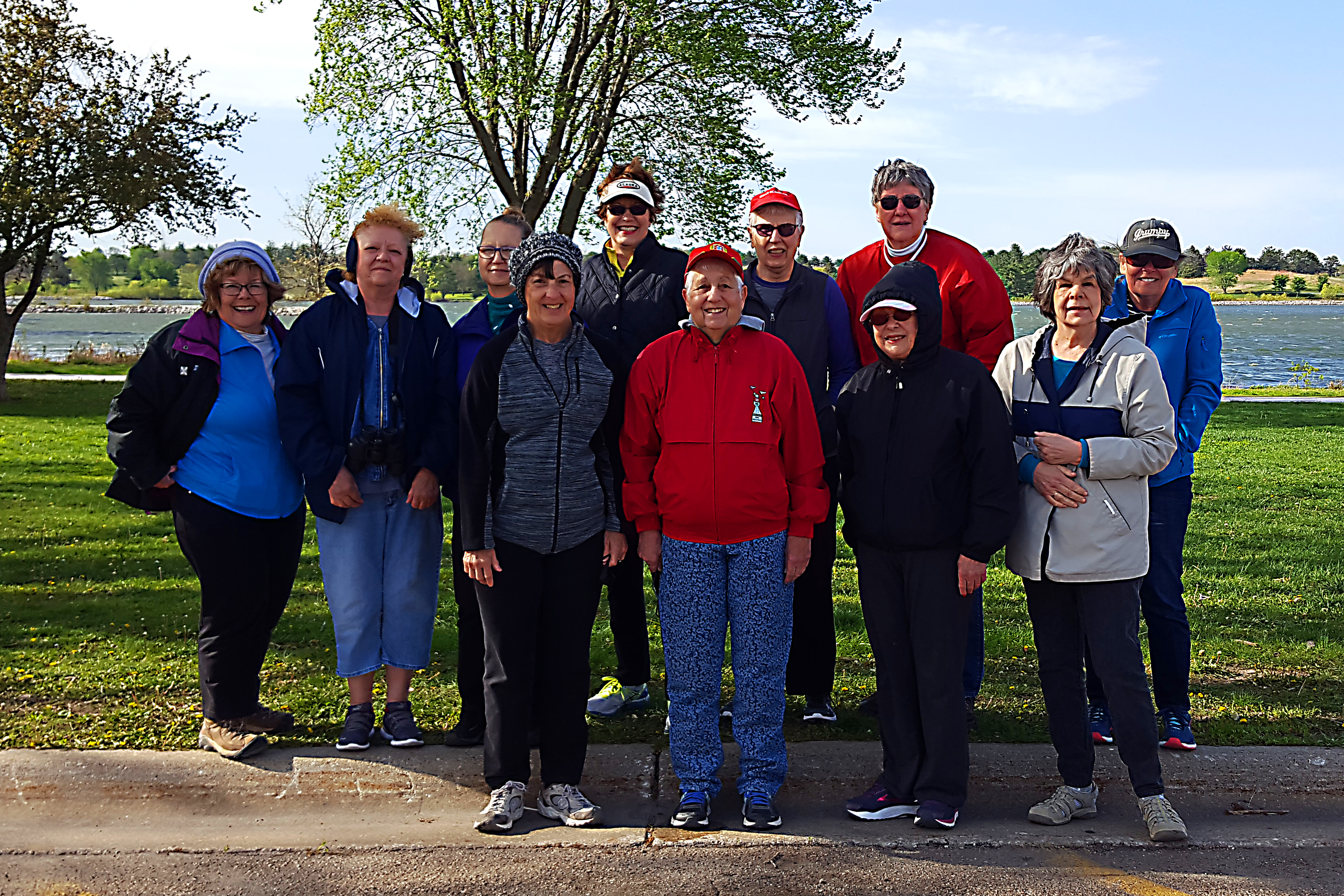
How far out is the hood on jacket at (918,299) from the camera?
3.87 meters

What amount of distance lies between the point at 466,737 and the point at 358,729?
46 centimetres

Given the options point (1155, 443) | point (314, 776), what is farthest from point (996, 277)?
point (314, 776)

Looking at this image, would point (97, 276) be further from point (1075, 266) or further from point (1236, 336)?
point (1075, 266)

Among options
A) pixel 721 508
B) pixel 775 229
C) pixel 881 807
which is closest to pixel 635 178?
pixel 775 229

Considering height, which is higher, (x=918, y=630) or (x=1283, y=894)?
(x=918, y=630)

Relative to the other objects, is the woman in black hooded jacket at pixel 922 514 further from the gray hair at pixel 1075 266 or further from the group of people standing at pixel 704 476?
the gray hair at pixel 1075 266

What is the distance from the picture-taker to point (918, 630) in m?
3.96

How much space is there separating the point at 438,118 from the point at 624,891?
1864cm

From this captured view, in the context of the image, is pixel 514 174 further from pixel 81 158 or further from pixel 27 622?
pixel 27 622

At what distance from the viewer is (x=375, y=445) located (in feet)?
14.3

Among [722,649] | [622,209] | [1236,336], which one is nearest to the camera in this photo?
[722,649]

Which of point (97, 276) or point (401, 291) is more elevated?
point (97, 276)

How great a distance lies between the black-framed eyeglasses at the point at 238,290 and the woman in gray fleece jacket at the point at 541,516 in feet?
4.10

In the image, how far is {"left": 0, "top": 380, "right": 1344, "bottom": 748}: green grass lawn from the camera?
482cm
